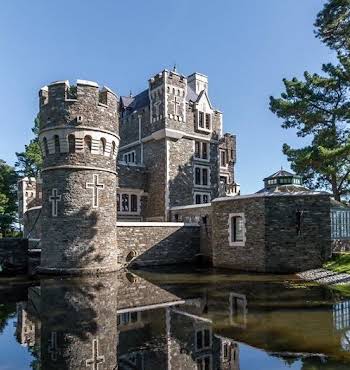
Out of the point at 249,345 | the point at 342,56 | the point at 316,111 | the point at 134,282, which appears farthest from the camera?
the point at 316,111

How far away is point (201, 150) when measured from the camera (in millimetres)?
28047

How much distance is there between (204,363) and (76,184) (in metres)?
11.8

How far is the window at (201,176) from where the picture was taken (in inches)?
1092

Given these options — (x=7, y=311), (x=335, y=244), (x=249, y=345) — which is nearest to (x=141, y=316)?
(x=249, y=345)

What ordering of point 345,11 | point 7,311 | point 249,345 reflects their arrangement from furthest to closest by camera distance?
point 345,11 → point 7,311 → point 249,345

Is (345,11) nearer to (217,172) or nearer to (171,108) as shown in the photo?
(171,108)

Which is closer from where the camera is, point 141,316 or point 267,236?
point 141,316

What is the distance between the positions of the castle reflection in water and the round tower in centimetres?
409

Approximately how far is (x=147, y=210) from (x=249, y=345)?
21109 mm

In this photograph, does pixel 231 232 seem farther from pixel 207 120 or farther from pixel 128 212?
pixel 207 120

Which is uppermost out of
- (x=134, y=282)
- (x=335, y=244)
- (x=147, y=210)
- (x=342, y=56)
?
(x=342, y=56)

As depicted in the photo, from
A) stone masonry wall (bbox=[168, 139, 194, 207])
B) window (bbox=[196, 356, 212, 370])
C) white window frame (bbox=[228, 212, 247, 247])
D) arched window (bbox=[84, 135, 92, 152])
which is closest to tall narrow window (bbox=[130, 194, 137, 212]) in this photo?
stone masonry wall (bbox=[168, 139, 194, 207])

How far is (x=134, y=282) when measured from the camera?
1375cm

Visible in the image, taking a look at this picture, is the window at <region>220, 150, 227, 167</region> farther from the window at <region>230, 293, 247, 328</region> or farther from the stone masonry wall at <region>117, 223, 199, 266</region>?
the window at <region>230, 293, 247, 328</region>
